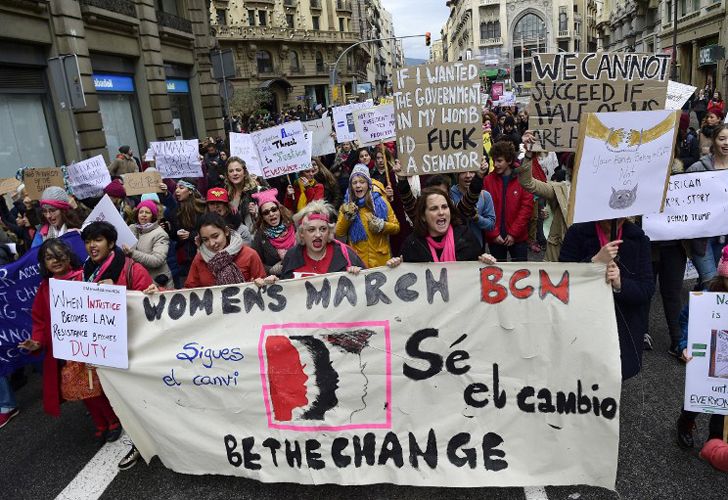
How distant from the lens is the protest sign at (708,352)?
2.90 meters

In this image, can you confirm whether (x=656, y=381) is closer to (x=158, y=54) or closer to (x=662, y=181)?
(x=662, y=181)

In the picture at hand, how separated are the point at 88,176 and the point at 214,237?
4.63 m

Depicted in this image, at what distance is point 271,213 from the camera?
469cm

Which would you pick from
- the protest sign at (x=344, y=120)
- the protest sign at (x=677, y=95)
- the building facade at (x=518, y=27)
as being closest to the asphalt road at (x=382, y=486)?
the protest sign at (x=677, y=95)

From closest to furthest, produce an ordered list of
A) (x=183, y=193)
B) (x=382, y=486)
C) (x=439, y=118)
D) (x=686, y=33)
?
1. (x=382, y=486)
2. (x=439, y=118)
3. (x=183, y=193)
4. (x=686, y=33)

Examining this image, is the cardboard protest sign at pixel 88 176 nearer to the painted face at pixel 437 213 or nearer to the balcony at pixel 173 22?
the painted face at pixel 437 213

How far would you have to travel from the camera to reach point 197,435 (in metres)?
3.22

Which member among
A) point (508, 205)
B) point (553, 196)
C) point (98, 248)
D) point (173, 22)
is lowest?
point (508, 205)

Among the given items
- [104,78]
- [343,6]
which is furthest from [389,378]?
[343,6]

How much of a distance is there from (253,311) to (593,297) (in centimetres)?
196

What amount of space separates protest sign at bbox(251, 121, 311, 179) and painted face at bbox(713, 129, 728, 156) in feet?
14.4

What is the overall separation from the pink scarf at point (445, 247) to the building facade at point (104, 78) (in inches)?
245

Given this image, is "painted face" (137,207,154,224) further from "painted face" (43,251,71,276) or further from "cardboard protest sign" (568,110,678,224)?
"cardboard protest sign" (568,110,678,224)

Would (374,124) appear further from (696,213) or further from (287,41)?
(287,41)
